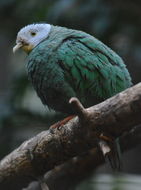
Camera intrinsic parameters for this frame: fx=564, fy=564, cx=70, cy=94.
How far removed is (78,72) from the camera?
4105 millimetres

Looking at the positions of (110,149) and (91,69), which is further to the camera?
(91,69)

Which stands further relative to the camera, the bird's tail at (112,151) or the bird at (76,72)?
the bird at (76,72)

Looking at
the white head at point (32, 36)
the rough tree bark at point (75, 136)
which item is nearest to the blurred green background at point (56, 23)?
the white head at point (32, 36)

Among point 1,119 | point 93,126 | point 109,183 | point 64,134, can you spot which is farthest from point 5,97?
point 93,126

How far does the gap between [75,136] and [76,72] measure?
605 mm

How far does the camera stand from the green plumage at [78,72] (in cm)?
407

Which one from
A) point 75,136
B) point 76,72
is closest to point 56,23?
point 76,72

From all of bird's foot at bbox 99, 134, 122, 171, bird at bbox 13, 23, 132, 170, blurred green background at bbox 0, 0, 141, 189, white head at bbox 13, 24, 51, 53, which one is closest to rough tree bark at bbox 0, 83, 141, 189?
bird's foot at bbox 99, 134, 122, 171

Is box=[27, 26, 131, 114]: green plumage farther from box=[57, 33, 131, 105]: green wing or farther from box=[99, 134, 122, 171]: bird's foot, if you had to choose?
box=[99, 134, 122, 171]: bird's foot

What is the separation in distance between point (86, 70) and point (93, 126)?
734mm

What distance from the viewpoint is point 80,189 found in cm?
487

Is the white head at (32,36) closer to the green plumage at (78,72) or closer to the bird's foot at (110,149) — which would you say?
the green plumage at (78,72)

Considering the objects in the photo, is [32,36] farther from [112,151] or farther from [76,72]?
[112,151]

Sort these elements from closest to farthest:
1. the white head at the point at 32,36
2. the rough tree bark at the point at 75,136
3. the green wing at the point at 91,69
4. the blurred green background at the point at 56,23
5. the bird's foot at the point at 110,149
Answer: the rough tree bark at the point at 75,136, the bird's foot at the point at 110,149, the green wing at the point at 91,69, the white head at the point at 32,36, the blurred green background at the point at 56,23
